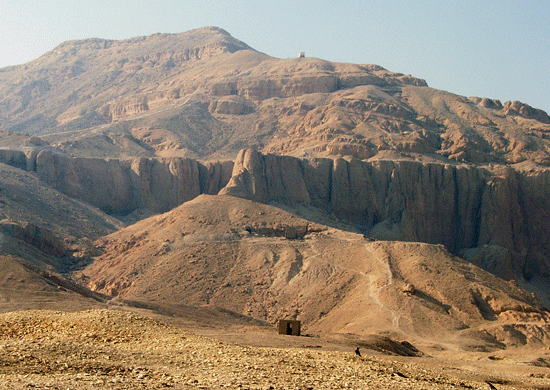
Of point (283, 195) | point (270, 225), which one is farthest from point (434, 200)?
point (270, 225)

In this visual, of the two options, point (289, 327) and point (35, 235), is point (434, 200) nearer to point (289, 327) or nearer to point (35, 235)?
point (35, 235)

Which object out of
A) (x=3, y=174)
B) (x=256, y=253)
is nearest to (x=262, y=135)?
(x=3, y=174)

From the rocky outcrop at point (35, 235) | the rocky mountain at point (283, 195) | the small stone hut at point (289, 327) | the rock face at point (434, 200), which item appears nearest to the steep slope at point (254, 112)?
the rocky mountain at point (283, 195)

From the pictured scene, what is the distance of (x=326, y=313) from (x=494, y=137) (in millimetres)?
54027

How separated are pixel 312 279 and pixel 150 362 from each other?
3008cm

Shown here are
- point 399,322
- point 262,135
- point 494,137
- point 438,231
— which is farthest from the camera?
point 262,135

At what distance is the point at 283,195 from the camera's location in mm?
68688

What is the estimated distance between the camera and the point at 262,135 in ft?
333

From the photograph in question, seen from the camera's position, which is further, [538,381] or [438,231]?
[438,231]

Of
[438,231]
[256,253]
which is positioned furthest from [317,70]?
[256,253]

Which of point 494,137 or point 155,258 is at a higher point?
point 494,137

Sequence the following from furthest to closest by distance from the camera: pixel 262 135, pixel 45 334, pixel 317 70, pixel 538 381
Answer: pixel 317 70 < pixel 262 135 < pixel 538 381 < pixel 45 334

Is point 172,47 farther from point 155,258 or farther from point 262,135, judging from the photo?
point 155,258

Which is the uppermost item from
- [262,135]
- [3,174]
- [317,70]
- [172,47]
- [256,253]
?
[172,47]
